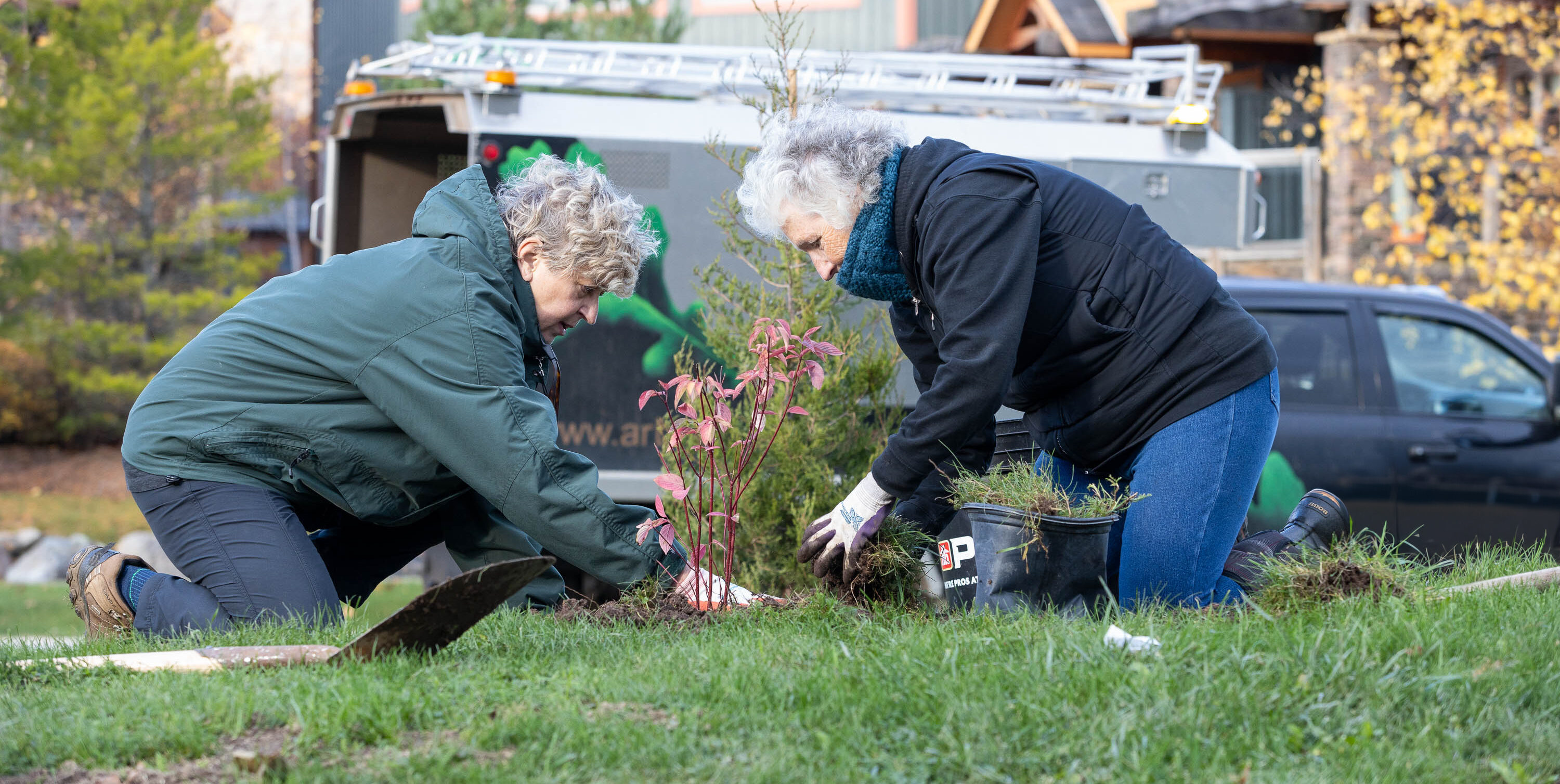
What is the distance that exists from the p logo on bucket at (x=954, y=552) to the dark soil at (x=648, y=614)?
0.70 m

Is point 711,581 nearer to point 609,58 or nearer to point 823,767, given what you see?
point 823,767

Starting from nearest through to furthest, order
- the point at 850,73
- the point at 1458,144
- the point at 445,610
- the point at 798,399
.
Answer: the point at 445,610 → the point at 798,399 → the point at 850,73 → the point at 1458,144

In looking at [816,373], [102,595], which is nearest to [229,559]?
[102,595]

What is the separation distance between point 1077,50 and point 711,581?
38.5 feet

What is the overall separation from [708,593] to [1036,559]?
0.97 meters

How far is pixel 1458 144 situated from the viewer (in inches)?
493

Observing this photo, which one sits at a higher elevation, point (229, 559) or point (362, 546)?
point (229, 559)

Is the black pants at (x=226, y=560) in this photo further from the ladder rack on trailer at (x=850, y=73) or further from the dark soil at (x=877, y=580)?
the ladder rack on trailer at (x=850, y=73)

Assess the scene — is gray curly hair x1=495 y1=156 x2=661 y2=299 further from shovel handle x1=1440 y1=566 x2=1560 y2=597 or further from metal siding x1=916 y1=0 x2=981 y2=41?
metal siding x1=916 y1=0 x2=981 y2=41

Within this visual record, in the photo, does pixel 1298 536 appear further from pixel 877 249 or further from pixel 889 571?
pixel 877 249

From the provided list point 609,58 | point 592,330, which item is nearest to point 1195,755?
point 592,330

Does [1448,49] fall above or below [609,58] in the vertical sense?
above

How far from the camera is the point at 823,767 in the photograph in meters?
2.08

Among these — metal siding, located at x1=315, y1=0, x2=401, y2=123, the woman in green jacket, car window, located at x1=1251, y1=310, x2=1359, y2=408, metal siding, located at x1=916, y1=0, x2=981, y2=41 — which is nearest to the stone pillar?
metal siding, located at x1=916, y1=0, x2=981, y2=41
